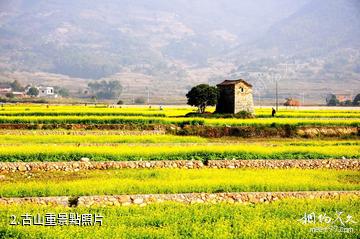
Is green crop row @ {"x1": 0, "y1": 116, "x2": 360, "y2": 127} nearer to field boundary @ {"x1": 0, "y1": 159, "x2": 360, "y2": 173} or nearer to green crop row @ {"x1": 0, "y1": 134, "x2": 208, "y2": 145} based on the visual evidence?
green crop row @ {"x1": 0, "y1": 134, "x2": 208, "y2": 145}

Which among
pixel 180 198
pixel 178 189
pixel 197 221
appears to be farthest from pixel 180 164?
pixel 197 221

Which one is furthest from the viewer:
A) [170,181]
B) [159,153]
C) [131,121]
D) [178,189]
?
[131,121]

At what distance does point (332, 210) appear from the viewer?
47.1 feet

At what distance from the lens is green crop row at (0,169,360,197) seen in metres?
16.1

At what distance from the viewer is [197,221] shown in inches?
500

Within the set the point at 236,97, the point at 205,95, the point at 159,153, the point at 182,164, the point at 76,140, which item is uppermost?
the point at 205,95

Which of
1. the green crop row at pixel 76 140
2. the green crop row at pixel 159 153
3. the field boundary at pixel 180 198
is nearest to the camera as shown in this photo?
the field boundary at pixel 180 198

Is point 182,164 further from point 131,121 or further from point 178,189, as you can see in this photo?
point 131,121

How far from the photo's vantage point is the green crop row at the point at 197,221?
11.4 m

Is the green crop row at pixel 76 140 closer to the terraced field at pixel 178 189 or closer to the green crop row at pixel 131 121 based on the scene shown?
the terraced field at pixel 178 189

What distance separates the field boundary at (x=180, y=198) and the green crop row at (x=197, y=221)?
99 centimetres

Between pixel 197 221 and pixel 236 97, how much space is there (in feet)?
127

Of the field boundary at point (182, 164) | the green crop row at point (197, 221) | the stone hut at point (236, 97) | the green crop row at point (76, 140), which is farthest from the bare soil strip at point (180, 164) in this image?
the stone hut at point (236, 97)

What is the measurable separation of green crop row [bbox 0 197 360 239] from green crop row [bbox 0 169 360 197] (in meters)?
1.93
